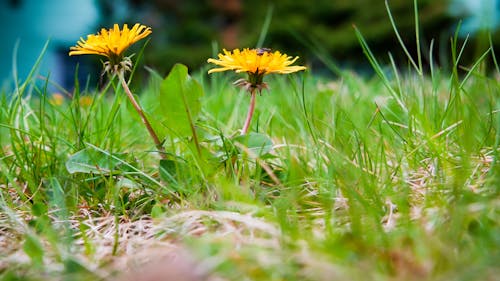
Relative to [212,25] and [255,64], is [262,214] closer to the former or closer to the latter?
[255,64]

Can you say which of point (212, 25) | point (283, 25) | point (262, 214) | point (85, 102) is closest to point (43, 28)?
point (212, 25)

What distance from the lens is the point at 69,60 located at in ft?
34.4

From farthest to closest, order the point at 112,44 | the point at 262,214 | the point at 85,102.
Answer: the point at 85,102, the point at 112,44, the point at 262,214

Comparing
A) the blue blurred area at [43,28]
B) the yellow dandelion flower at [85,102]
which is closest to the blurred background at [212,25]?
the blue blurred area at [43,28]

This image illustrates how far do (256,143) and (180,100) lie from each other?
0.17 meters

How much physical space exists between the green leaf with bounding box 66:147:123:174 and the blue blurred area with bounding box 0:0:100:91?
362 inches

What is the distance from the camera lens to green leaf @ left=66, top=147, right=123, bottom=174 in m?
0.99

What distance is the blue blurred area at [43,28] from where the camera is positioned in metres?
9.89

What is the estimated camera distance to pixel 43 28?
1025 centimetres

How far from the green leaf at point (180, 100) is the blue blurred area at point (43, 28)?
9244mm

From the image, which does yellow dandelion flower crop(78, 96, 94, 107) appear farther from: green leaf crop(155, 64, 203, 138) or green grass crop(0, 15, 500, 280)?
green leaf crop(155, 64, 203, 138)

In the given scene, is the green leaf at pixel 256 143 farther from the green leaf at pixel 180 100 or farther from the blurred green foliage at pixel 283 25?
the blurred green foliage at pixel 283 25

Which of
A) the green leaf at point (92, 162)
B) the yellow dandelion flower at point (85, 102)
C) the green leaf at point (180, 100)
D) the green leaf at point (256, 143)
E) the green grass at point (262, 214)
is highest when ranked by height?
the yellow dandelion flower at point (85, 102)

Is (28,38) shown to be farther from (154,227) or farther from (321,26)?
(154,227)
